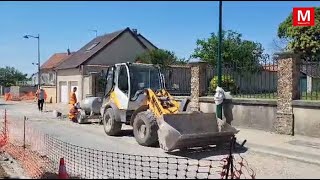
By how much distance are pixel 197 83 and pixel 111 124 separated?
4.59 m

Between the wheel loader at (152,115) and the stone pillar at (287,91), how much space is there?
2.79m

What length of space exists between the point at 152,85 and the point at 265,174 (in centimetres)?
706

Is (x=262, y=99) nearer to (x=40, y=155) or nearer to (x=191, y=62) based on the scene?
(x=191, y=62)

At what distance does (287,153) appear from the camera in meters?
11.7

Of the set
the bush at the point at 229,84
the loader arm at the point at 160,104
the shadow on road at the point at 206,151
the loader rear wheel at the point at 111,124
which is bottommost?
the shadow on road at the point at 206,151

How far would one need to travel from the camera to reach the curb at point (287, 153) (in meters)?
10.8

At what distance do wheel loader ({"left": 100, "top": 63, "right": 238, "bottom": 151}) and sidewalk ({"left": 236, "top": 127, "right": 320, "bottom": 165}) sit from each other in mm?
1126

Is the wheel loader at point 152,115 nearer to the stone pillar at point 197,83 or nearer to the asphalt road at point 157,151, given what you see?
the asphalt road at point 157,151

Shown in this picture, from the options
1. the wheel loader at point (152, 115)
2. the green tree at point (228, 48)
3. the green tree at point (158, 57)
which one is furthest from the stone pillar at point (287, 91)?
the green tree at point (158, 57)

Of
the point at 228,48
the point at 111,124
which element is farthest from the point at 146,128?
the point at 228,48

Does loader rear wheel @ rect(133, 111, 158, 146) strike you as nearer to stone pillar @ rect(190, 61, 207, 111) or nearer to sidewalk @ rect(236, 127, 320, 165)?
sidewalk @ rect(236, 127, 320, 165)

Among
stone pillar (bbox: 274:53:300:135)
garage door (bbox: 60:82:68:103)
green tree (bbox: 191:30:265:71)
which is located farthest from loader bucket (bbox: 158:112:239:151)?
→ garage door (bbox: 60:82:68:103)

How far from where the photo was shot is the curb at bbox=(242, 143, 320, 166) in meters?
10.8

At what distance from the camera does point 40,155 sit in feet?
38.7
